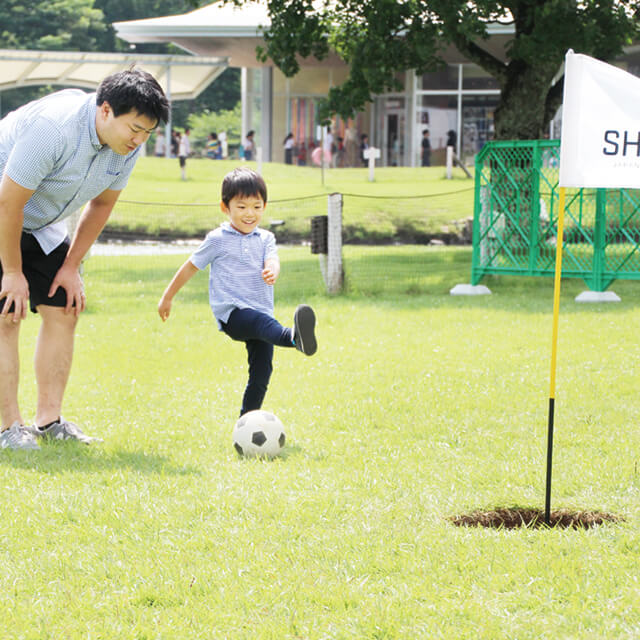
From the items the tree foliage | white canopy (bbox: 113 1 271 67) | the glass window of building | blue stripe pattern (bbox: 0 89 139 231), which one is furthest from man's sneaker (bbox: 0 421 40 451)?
the glass window of building

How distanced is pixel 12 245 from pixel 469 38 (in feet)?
37.0

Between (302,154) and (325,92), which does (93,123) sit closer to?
(325,92)

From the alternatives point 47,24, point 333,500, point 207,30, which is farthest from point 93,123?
point 47,24

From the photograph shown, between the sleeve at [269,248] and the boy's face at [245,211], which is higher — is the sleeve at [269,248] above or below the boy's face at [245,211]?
below

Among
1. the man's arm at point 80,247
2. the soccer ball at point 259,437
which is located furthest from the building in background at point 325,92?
→ the soccer ball at point 259,437

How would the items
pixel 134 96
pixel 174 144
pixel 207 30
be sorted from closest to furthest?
1. pixel 134 96
2. pixel 207 30
3. pixel 174 144

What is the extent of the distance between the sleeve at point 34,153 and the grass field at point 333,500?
1492 mm

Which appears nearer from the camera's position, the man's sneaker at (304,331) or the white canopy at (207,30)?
the man's sneaker at (304,331)

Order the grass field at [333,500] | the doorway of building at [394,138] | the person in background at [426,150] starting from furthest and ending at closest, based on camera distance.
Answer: the doorway of building at [394,138], the person in background at [426,150], the grass field at [333,500]

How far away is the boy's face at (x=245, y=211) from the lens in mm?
5805

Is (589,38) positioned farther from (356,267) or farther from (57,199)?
(57,199)

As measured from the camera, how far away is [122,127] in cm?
506

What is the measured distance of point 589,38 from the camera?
1481cm

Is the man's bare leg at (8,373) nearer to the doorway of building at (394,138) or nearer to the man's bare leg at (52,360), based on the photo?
the man's bare leg at (52,360)
